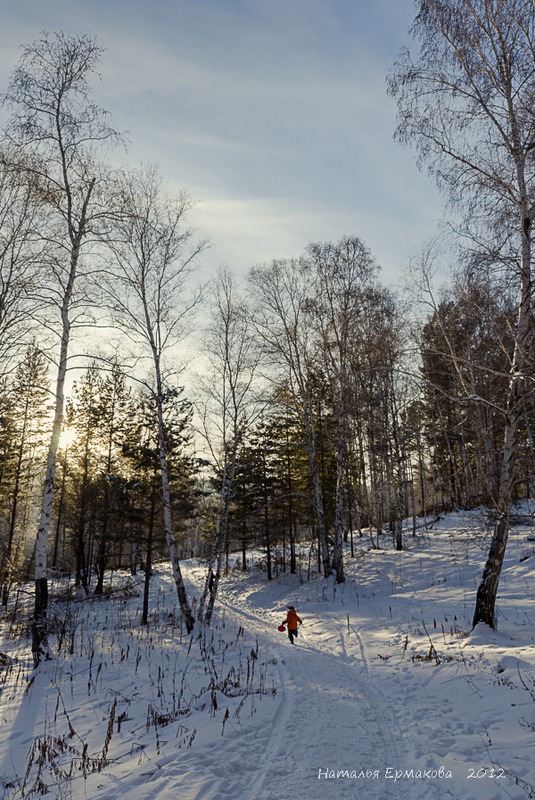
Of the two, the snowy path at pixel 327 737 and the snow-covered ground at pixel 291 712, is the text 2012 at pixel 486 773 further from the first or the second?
the snowy path at pixel 327 737

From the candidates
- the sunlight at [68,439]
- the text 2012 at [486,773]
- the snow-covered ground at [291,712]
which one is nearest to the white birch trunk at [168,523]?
the snow-covered ground at [291,712]

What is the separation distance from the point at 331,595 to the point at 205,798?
595 inches

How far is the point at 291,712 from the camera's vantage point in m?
6.55

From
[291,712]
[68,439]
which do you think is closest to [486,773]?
[291,712]

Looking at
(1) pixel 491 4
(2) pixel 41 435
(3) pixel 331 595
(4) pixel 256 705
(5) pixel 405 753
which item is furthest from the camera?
(2) pixel 41 435

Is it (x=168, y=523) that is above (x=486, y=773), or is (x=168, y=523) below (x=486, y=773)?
above

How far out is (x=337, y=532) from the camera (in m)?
18.5

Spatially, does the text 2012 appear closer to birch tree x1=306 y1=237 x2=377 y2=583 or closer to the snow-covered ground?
the snow-covered ground

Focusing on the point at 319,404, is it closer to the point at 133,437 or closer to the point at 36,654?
the point at 133,437

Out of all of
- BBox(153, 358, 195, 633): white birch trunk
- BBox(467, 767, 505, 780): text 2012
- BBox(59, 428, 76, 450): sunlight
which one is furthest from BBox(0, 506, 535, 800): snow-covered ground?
BBox(59, 428, 76, 450): sunlight

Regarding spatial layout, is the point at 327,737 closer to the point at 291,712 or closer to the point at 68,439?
the point at 291,712

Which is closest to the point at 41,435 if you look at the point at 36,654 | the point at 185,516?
the point at 185,516

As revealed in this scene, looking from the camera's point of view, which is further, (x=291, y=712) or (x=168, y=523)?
(x=168, y=523)

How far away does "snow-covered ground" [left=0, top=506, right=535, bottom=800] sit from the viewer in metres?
4.59
